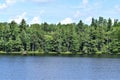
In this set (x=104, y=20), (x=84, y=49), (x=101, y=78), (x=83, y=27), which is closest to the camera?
(x=101, y=78)

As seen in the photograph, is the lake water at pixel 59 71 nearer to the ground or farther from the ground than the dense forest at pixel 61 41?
nearer to the ground

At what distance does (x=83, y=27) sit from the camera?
18188 cm

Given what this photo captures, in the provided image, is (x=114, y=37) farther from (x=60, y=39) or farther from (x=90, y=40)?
(x=60, y=39)

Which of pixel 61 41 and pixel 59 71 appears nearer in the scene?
pixel 59 71

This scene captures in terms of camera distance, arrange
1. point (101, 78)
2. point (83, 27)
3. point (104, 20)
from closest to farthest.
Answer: point (101, 78), point (83, 27), point (104, 20)

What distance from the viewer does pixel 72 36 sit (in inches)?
6550

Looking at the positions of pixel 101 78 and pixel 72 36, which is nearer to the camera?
pixel 101 78

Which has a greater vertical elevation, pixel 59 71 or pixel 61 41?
pixel 61 41

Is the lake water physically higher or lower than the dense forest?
lower

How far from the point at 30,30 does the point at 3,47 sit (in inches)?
512

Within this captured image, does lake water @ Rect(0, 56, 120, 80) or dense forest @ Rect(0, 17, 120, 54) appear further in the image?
dense forest @ Rect(0, 17, 120, 54)

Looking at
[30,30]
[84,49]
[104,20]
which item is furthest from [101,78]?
[104,20]

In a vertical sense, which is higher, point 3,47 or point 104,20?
point 104,20

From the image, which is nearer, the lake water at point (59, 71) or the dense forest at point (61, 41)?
the lake water at point (59, 71)
